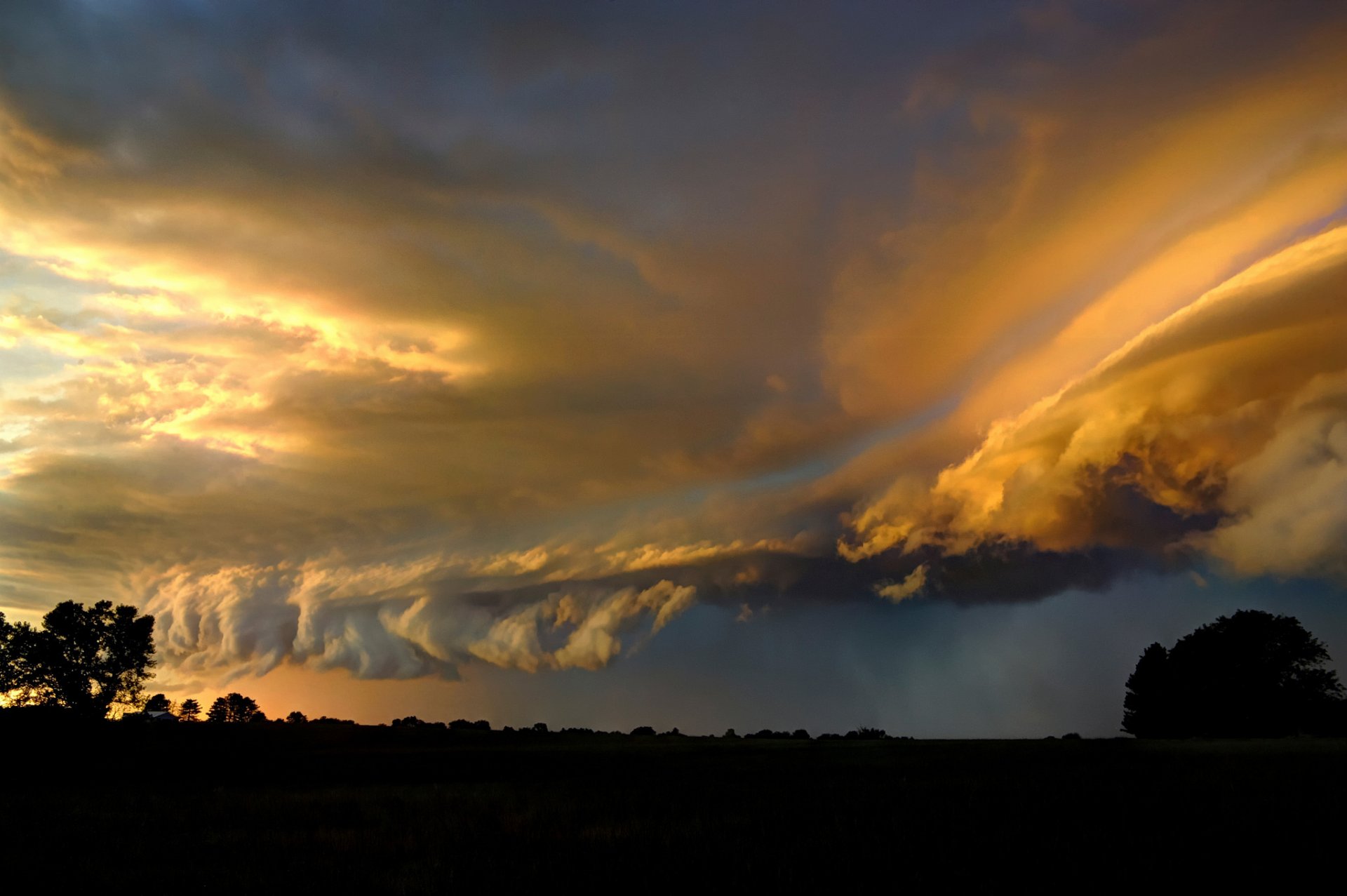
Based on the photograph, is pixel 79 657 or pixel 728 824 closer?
pixel 728 824

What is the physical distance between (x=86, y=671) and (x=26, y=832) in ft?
322

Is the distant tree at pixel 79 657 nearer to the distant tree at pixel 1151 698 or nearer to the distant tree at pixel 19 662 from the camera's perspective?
the distant tree at pixel 19 662

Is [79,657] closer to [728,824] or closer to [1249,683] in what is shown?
[728,824]

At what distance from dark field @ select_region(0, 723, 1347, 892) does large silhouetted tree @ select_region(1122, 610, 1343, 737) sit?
6138cm

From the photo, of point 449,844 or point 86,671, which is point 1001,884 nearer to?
point 449,844

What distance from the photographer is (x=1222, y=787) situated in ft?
94.0

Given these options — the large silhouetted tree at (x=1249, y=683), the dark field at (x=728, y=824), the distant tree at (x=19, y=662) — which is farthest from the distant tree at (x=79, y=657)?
the large silhouetted tree at (x=1249, y=683)

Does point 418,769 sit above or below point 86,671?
below

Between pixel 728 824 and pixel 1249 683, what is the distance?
10765 cm

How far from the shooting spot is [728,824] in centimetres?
2517

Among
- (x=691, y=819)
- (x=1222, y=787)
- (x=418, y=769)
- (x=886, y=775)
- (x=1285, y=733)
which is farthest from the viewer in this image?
(x=1285, y=733)

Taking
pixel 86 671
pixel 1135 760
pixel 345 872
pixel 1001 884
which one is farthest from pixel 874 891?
pixel 86 671

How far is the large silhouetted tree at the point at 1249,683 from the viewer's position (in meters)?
100

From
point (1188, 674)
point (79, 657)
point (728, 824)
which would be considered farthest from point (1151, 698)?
point (79, 657)
